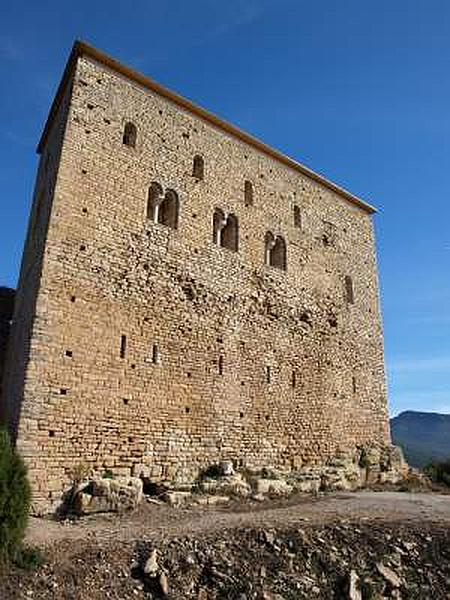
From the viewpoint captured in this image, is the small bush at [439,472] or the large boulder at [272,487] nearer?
the large boulder at [272,487]

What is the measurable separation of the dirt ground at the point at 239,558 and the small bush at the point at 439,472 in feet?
26.8

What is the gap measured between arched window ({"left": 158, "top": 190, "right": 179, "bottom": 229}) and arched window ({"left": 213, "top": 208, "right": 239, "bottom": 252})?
1418 mm

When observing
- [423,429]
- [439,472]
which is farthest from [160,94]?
[423,429]

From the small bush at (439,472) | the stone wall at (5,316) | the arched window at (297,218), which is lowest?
the small bush at (439,472)

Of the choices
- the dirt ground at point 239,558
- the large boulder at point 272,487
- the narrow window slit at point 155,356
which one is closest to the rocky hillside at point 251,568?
the dirt ground at point 239,558

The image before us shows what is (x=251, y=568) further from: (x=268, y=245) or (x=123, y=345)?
(x=268, y=245)

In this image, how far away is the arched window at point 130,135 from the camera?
545 inches

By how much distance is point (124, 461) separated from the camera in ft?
36.7

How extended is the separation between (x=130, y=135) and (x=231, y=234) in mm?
3928

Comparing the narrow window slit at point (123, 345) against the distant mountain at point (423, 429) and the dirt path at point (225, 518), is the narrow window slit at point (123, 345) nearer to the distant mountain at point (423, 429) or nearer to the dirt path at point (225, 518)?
the dirt path at point (225, 518)

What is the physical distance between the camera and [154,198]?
45.8 feet

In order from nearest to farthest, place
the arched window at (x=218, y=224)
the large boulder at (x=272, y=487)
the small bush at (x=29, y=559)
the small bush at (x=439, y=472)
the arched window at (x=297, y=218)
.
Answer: the small bush at (x=29, y=559), the large boulder at (x=272, y=487), the arched window at (x=218, y=224), the small bush at (x=439, y=472), the arched window at (x=297, y=218)

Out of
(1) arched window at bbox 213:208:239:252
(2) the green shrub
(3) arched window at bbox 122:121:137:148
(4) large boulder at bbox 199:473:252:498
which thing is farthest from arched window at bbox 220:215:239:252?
(2) the green shrub

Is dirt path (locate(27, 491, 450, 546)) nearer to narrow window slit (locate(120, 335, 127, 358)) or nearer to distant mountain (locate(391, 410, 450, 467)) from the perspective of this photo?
narrow window slit (locate(120, 335, 127, 358))
